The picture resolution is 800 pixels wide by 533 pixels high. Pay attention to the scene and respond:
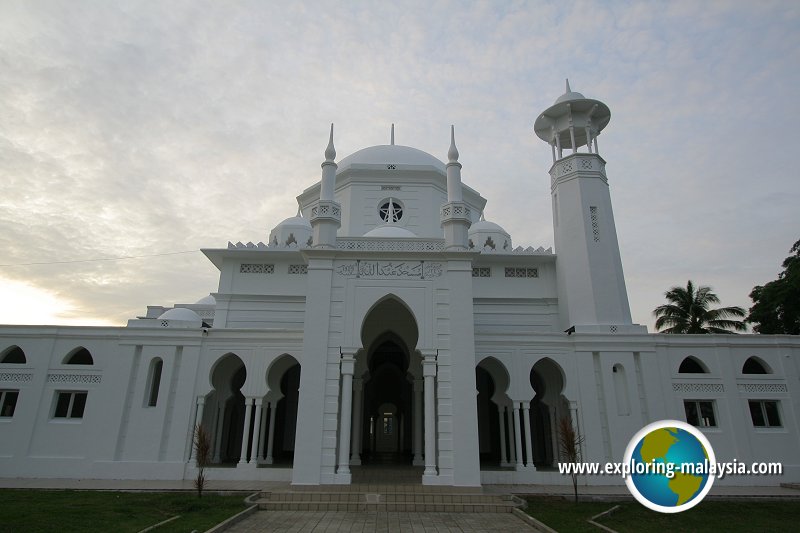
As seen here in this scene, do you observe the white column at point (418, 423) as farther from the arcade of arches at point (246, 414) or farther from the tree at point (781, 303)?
the tree at point (781, 303)

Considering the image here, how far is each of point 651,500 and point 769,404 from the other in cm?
787

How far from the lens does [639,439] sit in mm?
12883

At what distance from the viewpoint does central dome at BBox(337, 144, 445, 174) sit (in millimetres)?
19750

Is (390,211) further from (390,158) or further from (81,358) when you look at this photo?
(81,358)

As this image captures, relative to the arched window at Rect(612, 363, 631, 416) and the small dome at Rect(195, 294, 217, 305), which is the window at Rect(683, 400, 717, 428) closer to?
the arched window at Rect(612, 363, 631, 416)

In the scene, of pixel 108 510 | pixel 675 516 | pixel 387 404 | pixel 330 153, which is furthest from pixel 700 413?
pixel 108 510

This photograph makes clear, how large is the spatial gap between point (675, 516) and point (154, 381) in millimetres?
14827

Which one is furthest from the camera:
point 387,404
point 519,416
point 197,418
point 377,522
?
point 387,404

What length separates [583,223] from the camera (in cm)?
1683

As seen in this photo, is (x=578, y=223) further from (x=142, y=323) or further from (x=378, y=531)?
(x=142, y=323)

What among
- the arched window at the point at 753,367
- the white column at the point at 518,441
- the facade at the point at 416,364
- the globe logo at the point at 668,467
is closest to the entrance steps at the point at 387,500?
the facade at the point at 416,364

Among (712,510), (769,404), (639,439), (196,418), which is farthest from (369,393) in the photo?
(769,404)

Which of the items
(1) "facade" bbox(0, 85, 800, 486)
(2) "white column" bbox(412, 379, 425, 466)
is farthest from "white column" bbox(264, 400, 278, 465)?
(2) "white column" bbox(412, 379, 425, 466)

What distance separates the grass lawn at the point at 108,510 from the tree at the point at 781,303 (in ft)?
80.9
